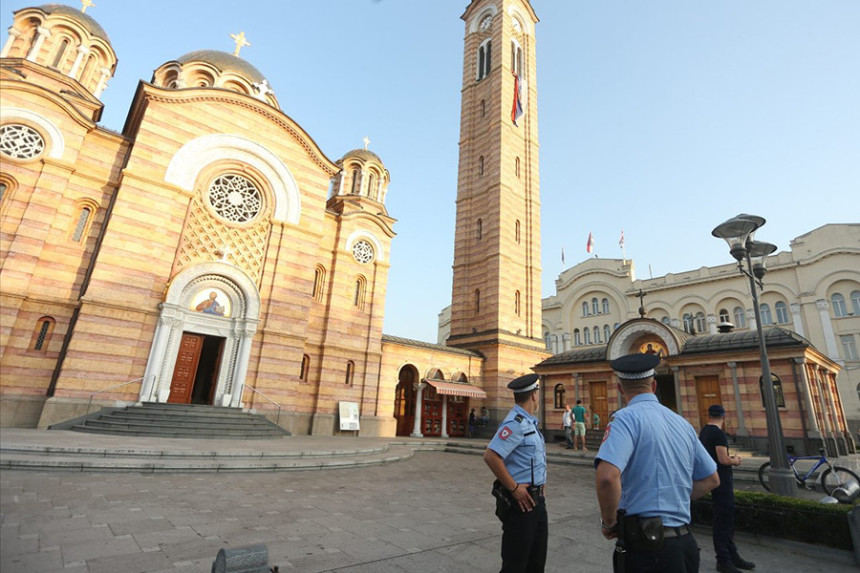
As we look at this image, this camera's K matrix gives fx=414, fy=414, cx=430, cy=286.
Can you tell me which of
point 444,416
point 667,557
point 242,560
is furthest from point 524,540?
point 444,416

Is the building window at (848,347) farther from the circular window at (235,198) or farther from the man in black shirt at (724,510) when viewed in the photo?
the circular window at (235,198)

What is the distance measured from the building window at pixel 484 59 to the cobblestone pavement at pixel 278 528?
2949 cm

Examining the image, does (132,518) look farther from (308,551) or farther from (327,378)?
(327,378)

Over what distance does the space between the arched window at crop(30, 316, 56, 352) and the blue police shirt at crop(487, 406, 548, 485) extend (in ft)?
52.1

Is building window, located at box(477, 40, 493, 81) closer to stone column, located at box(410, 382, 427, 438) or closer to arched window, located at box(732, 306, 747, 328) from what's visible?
stone column, located at box(410, 382, 427, 438)

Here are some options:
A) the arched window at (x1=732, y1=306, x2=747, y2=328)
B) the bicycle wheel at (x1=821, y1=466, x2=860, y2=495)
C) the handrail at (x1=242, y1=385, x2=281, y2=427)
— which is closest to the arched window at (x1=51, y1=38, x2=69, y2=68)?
the handrail at (x1=242, y1=385, x2=281, y2=427)

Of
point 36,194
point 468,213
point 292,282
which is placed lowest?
point 292,282

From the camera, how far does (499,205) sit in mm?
25562

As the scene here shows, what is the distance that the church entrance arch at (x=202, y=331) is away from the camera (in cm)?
1428

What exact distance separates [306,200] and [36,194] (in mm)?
8936

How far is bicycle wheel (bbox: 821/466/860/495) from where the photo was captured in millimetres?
7957

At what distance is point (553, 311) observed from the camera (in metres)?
39.9

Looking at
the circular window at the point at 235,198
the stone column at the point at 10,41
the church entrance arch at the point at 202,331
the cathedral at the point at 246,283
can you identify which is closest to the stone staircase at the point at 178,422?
the cathedral at the point at 246,283

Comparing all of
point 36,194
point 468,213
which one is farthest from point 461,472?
point 468,213
